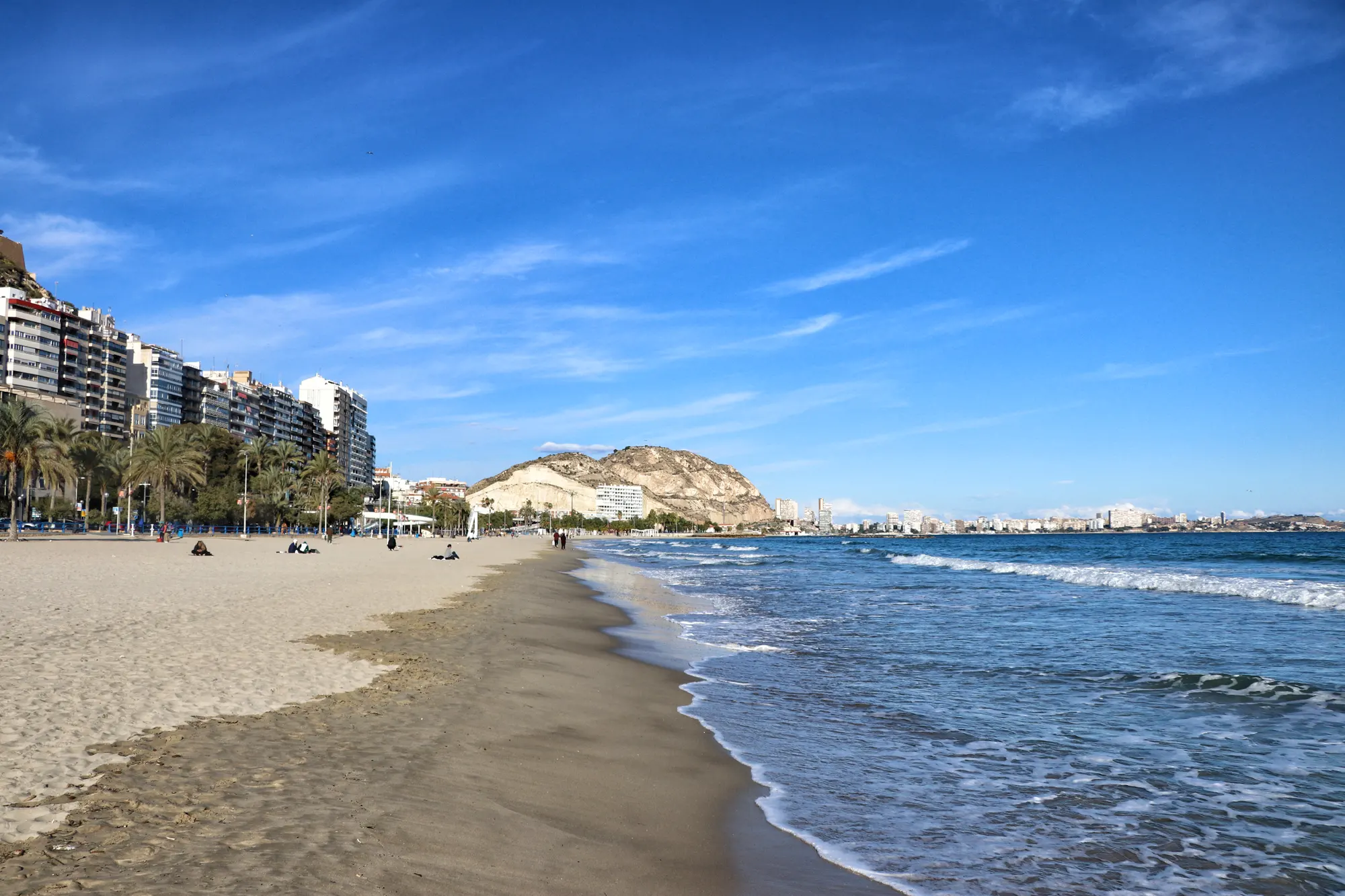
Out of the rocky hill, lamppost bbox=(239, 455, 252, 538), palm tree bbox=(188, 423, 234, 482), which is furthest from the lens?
the rocky hill

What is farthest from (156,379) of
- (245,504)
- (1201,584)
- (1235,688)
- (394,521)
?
(1235,688)

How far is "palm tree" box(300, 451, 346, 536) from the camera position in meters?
97.5

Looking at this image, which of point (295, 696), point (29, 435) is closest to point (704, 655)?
point (295, 696)

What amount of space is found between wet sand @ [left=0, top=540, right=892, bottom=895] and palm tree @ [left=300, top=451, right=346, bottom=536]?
92705 millimetres

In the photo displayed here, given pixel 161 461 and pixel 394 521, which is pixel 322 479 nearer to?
pixel 394 521

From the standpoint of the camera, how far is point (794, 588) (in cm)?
3322

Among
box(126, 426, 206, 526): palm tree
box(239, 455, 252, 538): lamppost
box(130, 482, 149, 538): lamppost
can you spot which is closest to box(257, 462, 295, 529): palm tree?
box(239, 455, 252, 538): lamppost

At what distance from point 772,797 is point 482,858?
2.79m

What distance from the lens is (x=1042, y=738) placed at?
8789 mm

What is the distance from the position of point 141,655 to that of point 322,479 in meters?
93.2

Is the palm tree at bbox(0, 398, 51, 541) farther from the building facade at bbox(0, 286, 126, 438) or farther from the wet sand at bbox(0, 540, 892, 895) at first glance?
the wet sand at bbox(0, 540, 892, 895)

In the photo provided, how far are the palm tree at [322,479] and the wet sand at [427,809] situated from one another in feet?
304

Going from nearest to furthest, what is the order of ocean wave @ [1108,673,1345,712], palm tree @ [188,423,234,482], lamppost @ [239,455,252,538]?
ocean wave @ [1108,673,1345,712], lamppost @ [239,455,252,538], palm tree @ [188,423,234,482]

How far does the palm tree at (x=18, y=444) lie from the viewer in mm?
52344
